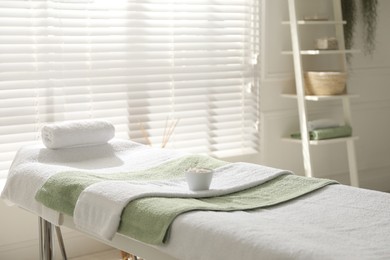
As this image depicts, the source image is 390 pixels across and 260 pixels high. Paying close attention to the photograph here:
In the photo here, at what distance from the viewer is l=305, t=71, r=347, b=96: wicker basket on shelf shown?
4.43 metres

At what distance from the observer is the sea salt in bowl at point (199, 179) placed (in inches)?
94.3

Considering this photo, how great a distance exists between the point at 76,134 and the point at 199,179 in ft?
2.95

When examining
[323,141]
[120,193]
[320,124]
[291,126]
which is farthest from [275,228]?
[291,126]

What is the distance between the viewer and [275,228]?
6.47 feet

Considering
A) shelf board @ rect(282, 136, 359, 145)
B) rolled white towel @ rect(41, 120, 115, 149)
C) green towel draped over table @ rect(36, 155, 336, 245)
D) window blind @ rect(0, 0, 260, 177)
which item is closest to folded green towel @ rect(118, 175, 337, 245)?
green towel draped over table @ rect(36, 155, 336, 245)

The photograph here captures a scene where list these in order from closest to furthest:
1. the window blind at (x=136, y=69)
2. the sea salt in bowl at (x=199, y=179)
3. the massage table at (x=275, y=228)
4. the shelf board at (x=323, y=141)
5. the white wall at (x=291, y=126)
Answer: the massage table at (x=275, y=228) → the sea salt in bowl at (x=199, y=179) → the window blind at (x=136, y=69) → the white wall at (x=291, y=126) → the shelf board at (x=323, y=141)

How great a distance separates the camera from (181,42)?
4.19m

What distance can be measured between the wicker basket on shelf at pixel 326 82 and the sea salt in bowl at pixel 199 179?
2.20 m

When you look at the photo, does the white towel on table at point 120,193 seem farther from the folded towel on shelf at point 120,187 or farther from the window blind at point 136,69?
the window blind at point 136,69

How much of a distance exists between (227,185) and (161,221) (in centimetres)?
50

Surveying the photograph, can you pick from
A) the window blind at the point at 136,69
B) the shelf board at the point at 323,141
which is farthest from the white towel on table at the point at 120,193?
the shelf board at the point at 323,141

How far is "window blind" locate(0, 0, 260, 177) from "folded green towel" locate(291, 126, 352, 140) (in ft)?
1.19

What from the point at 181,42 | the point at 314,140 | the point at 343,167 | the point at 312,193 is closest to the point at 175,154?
the point at 312,193

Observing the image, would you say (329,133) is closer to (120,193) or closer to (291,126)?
(291,126)
